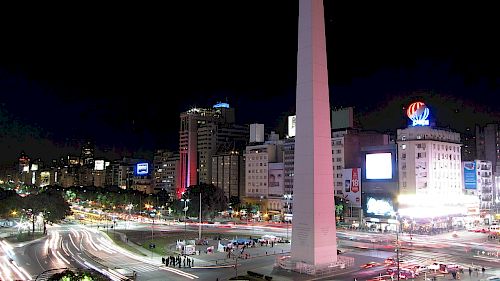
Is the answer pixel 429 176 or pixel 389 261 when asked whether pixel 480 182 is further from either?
pixel 389 261

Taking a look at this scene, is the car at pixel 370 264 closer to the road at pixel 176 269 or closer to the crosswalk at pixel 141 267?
the road at pixel 176 269

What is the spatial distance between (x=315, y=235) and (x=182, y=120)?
14792cm

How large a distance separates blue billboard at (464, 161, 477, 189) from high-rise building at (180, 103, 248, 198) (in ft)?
294

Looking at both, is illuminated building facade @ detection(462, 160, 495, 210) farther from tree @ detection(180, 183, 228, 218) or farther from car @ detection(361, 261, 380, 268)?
car @ detection(361, 261, 380, 268)

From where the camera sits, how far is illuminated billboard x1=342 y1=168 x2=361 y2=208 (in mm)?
103875

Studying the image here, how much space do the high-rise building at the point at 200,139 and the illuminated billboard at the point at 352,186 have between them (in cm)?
6941

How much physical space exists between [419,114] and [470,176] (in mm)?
20240

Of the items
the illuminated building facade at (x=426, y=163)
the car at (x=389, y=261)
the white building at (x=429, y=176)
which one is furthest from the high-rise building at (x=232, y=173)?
the car at (x=389, y=261)

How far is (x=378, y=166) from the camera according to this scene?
99.9 m

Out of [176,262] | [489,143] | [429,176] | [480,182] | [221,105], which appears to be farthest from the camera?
[221,105]

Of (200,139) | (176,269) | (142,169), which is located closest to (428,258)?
(176,269)

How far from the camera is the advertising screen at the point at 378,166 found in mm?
98312

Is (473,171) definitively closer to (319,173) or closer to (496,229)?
(496,229)

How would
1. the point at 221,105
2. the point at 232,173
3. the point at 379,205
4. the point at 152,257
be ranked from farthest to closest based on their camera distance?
the point at 221,105
the point at 232,173
the point at 379,205
the point at 152,257
